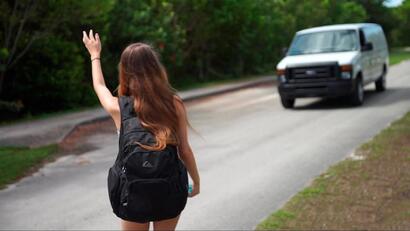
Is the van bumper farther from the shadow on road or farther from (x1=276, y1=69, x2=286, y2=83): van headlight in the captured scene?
the shadow on road

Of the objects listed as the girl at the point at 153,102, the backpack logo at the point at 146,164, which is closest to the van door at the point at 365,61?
the girl at the point at 153,102

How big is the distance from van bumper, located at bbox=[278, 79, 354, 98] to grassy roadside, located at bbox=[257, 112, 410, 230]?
6.41m

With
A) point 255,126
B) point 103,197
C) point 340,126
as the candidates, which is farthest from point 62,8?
point 103,197

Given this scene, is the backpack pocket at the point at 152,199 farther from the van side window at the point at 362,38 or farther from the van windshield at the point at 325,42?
the van side window at the point at 362,38

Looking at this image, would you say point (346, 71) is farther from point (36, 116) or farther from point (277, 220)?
point (277, 220)

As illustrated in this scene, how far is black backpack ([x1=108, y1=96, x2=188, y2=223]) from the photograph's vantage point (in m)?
3.33

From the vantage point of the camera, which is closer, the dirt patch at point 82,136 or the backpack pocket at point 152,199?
the backpack pocket at point 152,199

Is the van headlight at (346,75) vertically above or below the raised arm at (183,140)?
below

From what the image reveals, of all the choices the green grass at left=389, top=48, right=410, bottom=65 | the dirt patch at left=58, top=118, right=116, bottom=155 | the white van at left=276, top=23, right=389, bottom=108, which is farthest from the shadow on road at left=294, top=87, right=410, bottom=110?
the green grass at left=389, top=48, right=410, bottom=65

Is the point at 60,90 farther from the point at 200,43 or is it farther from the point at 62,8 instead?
the point at 200,43

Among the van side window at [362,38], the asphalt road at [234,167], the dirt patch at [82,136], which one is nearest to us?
the asphalt road at [234,167]

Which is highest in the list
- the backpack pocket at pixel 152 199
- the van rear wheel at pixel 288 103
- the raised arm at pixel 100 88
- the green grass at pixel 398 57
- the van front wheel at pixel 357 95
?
the raised arm at pixel 100 88

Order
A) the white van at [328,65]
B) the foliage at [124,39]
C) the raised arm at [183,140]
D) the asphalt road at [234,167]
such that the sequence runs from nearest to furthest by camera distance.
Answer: the raised arm at [183,140] < the asphalt road at [234,167] < the white van at [328,65] < the foliage at [124,39]

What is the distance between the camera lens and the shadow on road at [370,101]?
16.8m
